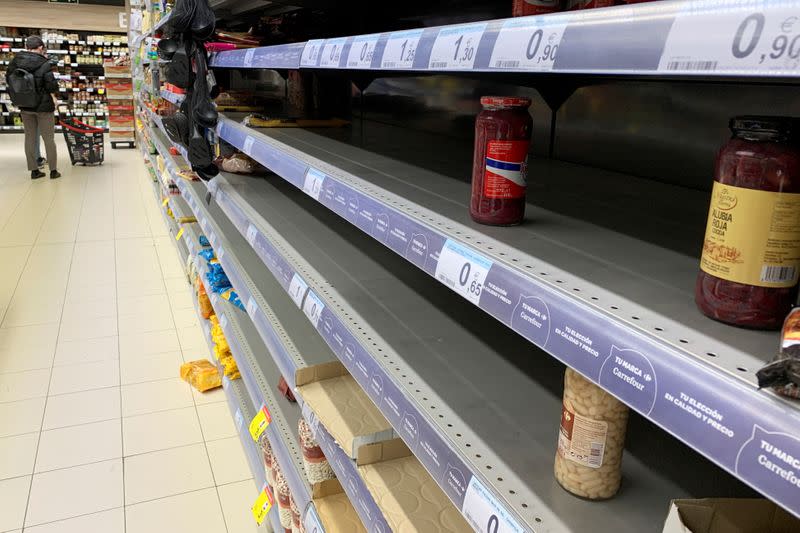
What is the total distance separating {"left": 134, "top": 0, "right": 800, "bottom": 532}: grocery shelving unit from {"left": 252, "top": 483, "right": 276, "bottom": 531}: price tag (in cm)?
42

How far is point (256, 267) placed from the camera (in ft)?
8.15

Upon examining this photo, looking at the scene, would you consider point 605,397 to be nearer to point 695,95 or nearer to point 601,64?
point 601,64

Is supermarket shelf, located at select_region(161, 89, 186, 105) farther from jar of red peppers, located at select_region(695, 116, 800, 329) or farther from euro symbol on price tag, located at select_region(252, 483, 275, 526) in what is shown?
jar of red peppers, located at select_region(695, 116, 800, 329)

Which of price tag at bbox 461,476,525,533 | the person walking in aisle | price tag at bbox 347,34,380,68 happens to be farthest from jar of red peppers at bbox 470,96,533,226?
the person walking in aisle

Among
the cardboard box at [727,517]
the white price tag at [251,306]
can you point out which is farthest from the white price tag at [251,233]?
the cardboard box at [727,517]

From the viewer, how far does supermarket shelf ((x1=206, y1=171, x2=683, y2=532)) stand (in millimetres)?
811

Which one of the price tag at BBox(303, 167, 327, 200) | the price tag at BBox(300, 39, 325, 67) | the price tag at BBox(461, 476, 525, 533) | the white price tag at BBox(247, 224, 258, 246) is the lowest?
the price tag at BBox(461, 476, 525, 533)

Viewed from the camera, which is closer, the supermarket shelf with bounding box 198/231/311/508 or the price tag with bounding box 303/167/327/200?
the price tag with bounding box 303/167/327/200

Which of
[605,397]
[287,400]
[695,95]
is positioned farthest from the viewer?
[287,400]

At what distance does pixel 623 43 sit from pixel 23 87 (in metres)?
9.39

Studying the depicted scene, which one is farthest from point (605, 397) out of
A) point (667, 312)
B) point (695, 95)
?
point (695, 95)

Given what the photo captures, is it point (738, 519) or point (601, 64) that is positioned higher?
point (601, 64)

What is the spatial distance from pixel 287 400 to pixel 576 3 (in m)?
1.60

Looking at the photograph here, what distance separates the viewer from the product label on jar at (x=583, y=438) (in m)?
0.77
